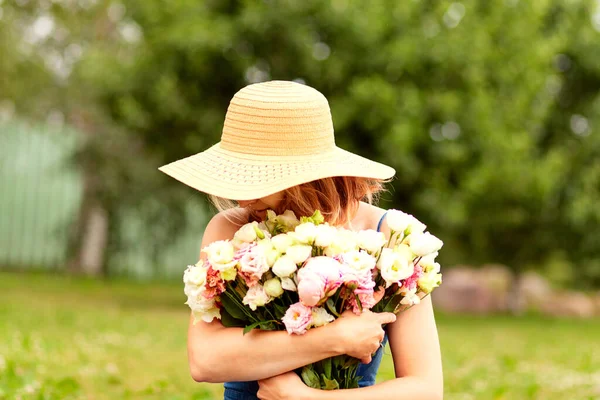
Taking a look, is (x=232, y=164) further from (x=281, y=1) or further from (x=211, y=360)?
(x=281, y=1)

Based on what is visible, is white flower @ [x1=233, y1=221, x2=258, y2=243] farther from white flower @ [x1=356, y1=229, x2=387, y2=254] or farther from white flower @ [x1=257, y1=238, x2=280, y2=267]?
white flower @ [x1=356, y1=229, x2=387, y2=254]

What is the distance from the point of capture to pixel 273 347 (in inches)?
106

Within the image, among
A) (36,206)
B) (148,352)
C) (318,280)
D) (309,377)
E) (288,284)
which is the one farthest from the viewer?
(36,206)

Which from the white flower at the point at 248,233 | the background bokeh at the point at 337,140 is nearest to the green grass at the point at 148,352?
the background bokeh at the point at 337,140

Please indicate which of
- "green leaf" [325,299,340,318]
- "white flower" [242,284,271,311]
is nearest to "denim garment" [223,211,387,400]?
"green leaf" [325,299,340,318]

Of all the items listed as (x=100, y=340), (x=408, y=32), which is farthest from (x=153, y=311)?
(x=408, y=32)

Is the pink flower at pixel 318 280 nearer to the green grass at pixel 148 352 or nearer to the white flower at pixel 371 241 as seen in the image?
the white flower at pixel 371 241

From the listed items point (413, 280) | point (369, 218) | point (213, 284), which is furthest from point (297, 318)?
point (369, 218)

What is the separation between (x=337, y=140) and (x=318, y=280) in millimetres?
11535

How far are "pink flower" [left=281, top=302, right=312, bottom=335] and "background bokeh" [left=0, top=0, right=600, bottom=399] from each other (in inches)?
150

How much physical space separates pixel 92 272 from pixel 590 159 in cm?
1159

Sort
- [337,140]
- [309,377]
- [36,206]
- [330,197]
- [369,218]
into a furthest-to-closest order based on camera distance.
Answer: [36,206]
[337,140]
[369,218]
[330,197]
[309,377]

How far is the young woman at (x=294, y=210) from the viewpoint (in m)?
2.69

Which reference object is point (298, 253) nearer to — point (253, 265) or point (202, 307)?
point (253, 265)
